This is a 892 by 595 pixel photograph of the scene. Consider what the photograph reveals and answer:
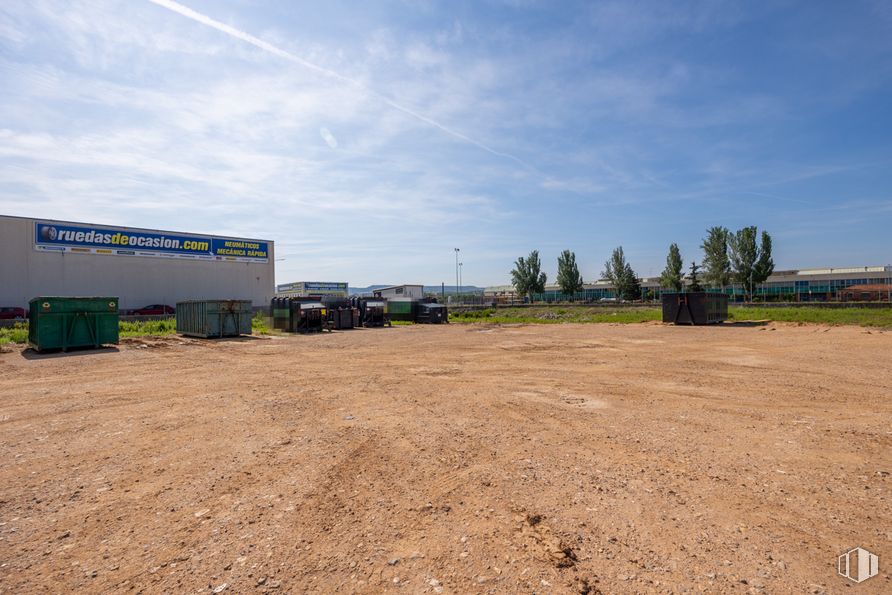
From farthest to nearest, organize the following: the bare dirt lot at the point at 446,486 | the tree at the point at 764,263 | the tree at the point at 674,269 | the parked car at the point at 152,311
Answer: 1. the tree at the point at 674,269
2. the tree at the point at 764,263
3. the parked car at the point at 152,311
4. the bare dirt lot at the point at 446,486

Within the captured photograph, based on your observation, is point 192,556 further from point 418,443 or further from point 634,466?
point 634,466

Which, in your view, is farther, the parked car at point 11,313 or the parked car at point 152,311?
the parked car at point 152,311

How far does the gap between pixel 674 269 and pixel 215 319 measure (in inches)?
2844

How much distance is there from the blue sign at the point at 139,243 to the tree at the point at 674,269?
204ft

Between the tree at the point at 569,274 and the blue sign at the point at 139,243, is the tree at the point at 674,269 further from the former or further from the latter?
the blue sign at the point at 139,243

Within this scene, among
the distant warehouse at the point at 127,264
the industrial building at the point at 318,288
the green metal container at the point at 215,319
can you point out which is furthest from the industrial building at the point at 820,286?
the green metal container at the point at 215,319

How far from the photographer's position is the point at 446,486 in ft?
16.3

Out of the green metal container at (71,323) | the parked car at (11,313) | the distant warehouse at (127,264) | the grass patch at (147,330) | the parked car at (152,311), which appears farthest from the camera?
the parked car at (152,311)

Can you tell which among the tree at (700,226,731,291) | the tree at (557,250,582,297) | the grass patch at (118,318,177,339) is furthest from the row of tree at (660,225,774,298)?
the grass patch at (118,318,177,339)

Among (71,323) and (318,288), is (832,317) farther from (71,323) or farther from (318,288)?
(318,288)

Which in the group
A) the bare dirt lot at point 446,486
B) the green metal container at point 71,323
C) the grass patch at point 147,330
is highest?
the green metal container at point 71,323

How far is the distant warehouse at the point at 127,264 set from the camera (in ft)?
119

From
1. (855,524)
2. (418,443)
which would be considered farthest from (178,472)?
(855,524)

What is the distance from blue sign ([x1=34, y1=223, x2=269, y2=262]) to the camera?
37906 millimetres
